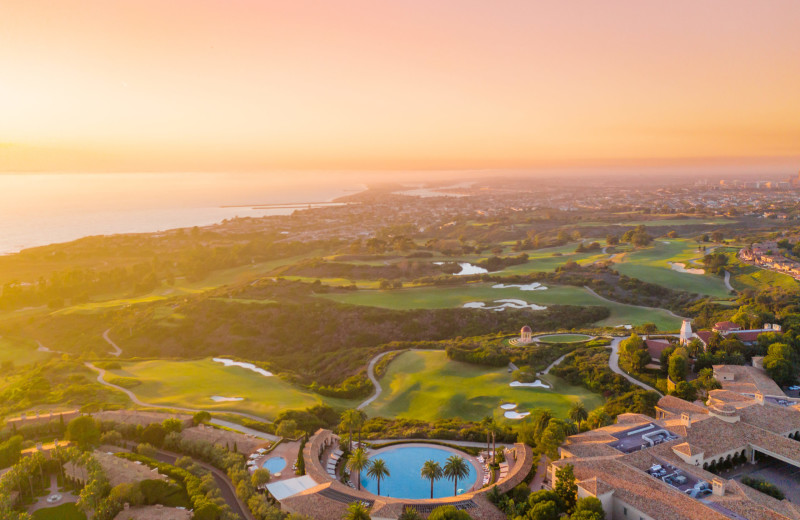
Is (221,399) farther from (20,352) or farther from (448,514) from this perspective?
(20,352)

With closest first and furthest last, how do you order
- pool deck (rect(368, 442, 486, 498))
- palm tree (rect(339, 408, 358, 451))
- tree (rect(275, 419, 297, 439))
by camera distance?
pool deck (rect(368, 442, 486, 498)) → palm tree (rect(339, 408, 358, 451)) → tree (rect(275, 419, 297, 439))

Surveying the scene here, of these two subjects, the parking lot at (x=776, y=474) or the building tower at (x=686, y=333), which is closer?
the parking lot at (x=776, y=474)

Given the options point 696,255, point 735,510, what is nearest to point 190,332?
point 735,510

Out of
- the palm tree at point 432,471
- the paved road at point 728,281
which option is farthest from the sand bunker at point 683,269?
the palm tree at point 432,471

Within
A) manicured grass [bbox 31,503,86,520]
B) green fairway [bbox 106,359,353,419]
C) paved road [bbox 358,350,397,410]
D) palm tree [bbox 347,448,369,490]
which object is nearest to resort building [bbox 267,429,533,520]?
palm tree [bbox 347,448,369,490]

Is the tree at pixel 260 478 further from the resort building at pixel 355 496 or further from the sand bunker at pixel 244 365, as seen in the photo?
the sand bunker at pixel 244 365

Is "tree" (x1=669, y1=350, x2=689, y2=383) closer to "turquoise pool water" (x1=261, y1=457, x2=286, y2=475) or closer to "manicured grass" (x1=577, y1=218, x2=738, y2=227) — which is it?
"turquoise pool water" (x1=261, y1=457, x2=286, y2=475)
